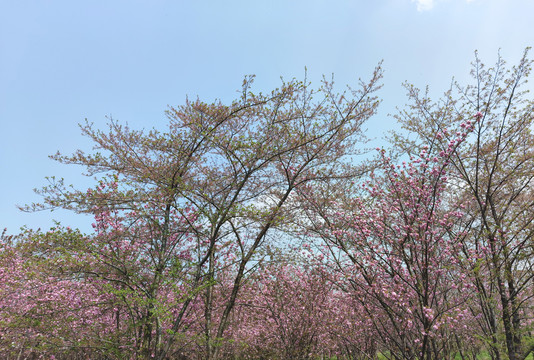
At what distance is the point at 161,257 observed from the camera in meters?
7.88

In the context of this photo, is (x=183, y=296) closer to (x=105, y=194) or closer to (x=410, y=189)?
(x=105, y=194)

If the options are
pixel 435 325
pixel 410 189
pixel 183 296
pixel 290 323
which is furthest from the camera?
pixel 290 323

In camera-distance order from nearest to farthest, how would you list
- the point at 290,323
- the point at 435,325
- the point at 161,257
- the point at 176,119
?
the point at 435,325, the point at 161,257, the point at 176,119, the point at 290,323

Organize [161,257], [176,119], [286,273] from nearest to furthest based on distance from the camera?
1. [161,257]
2. [176,119]
3. [286,273]

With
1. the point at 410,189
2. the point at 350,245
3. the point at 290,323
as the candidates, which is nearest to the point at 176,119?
the point at 350,245

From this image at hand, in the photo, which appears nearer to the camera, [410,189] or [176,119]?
[410,189]

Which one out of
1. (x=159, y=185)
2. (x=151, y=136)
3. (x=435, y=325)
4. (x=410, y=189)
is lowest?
(x=435, y=325)

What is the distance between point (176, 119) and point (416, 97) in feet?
22.5

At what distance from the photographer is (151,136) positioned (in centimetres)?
825

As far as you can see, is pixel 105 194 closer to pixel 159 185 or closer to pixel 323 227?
pixel 159 185

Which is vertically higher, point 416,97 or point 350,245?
point 416,97

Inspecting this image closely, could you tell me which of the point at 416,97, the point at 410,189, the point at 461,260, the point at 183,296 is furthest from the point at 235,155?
the point at 461,260

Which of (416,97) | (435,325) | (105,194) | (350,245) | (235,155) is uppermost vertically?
(416,97)

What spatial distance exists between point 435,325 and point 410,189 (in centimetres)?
228
